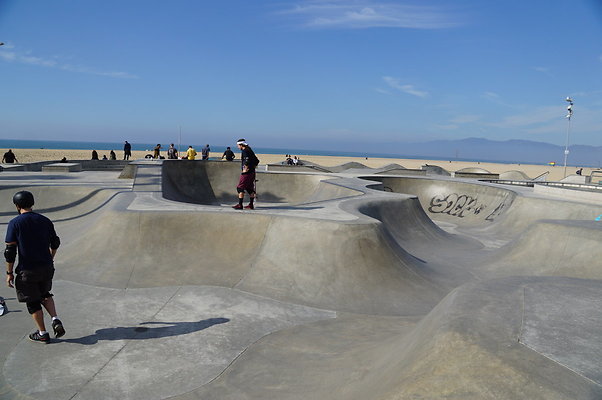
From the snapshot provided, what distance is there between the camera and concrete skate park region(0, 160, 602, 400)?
9.91 feet

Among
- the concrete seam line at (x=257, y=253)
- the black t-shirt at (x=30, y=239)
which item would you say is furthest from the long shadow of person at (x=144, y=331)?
the concrete seam line at (x=257, y=253)

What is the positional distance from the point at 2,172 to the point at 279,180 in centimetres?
1416

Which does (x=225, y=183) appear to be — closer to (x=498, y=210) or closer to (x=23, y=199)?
(x=498, y=210)

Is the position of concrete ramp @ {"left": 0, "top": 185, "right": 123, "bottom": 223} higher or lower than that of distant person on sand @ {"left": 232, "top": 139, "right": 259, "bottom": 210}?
lower

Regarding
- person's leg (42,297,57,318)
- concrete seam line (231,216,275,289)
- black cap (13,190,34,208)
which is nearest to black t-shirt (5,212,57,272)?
black cap (13,190,34,208)

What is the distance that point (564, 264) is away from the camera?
28.5ft

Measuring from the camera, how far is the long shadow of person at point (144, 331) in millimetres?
5211

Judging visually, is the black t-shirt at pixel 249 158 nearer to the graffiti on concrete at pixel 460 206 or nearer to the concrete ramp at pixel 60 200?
the concrete ramp at pixel 60 200

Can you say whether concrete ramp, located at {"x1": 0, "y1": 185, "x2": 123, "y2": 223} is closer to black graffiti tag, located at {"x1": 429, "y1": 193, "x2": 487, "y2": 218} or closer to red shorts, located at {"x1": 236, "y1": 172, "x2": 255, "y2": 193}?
A: red shorts, located at {"x1": 236, "y1": 172, "x2": 255, "y2": 193}

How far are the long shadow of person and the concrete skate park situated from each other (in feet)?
0.08

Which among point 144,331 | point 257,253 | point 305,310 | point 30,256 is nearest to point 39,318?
point 30,256

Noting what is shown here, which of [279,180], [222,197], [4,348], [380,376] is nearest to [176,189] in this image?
→ [222,197]

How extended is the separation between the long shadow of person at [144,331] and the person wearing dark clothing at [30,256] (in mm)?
445

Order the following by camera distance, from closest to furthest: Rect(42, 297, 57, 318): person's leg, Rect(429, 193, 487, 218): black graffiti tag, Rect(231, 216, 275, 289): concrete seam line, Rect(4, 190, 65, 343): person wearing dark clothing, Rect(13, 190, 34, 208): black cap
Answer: Rect(4, 190, 65, 343): person wearing dark clothing
Rect(13, 190, 34, 208): black cap
Rect(42, 297, 57, 318): person's leg
Rect(231, 216, 275, 289): concrete seam line
Rect(429, 193, 487, 218): black graffiti tag
